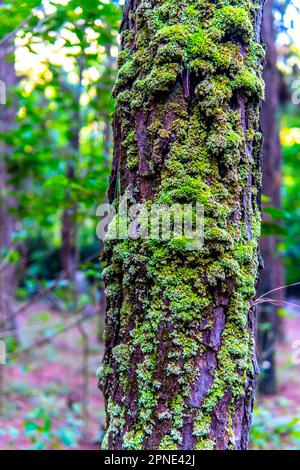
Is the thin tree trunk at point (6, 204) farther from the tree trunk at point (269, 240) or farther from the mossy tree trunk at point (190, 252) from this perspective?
the mossy tree trunk at point (190, 252)

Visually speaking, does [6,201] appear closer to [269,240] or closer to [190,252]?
[269,240]

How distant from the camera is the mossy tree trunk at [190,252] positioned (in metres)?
1.42

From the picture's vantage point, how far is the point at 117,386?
5.05 ft

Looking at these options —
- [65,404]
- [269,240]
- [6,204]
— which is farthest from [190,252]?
[65,404]

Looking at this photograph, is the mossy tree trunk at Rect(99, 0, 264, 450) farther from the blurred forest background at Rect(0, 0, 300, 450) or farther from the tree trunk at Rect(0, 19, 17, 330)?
the tree trunk at Rect(0, 19, 17, 330)

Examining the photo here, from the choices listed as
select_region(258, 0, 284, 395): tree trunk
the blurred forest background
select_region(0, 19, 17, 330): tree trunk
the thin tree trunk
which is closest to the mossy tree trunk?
the blurred forest background

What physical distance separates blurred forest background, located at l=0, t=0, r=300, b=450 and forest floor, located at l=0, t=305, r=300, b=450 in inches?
0.9

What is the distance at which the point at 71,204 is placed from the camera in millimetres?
4754

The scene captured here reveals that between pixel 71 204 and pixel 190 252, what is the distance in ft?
11.4

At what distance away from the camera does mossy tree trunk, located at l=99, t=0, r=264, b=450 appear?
1.42m

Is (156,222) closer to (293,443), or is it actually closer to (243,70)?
(243,70)

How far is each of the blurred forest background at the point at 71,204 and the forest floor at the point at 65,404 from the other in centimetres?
2

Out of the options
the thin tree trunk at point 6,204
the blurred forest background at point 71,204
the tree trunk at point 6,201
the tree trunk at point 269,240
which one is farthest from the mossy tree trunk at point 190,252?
the tree trunk at point 269,240

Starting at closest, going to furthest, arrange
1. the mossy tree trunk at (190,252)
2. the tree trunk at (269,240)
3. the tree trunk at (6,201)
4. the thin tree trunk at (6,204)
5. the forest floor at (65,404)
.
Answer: the mossy tree trunk at (190,252) < the forest floor at (65,404) < the thin tree trunk at (6,204) < the tree trunk at (6,201) < the tree trunk at (269,240)
